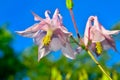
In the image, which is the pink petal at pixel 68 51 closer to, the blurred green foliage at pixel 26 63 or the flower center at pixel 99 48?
the flower center at pixel 99 48

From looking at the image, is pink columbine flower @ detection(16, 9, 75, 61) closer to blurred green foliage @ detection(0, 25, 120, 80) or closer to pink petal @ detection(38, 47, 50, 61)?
pink petal @ detection(38, 47, 50, 61)

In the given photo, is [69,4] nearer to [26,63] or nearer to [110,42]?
[110,42]

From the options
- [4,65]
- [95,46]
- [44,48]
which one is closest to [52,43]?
[44,48]

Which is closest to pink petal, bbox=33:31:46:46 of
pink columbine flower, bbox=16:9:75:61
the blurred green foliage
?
pink columbine flower, bbox=16:9:75:61

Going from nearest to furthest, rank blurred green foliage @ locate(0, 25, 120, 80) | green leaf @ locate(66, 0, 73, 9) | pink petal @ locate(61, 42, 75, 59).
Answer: green leaf @ locate(66, 0, 73, 9) → pink petal @ locate(61, 42, 75, 59) → blurred green foliage @ locate(0, 25, 120, 80)

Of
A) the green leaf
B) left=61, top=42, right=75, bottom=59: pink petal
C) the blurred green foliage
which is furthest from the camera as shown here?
the blurred green foliage

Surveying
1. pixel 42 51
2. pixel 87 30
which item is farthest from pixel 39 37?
pixel 87 30
